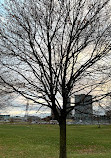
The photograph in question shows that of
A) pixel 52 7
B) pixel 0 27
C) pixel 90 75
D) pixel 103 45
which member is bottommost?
pixel 90 75

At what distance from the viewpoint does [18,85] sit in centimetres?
446

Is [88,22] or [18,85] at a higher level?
[88,22]

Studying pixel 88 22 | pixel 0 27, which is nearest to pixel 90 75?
pixel 88 22

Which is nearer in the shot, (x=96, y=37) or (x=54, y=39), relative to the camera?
(x=96, y=37)

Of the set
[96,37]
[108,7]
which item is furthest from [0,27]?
[108,7]

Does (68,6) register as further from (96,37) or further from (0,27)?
(0,27)

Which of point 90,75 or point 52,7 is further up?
point 52,7

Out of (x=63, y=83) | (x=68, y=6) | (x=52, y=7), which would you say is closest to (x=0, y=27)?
(x=52, y=7)

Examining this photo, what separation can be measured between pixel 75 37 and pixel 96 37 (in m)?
0.56

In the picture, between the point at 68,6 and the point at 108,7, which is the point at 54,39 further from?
the point at 108,7

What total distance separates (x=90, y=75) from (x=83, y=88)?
0.38 m

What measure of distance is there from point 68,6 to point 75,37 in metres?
0.87

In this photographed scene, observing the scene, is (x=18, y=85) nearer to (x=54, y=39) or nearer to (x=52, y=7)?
(x=54, y=39)

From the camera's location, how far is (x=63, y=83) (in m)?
4.55
